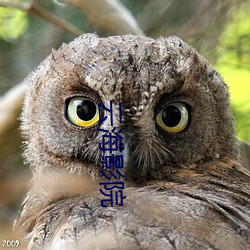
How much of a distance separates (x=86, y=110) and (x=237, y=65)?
1310 mm

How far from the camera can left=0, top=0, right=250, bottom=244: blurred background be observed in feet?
8.75

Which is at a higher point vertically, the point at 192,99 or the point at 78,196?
the point at 192,99

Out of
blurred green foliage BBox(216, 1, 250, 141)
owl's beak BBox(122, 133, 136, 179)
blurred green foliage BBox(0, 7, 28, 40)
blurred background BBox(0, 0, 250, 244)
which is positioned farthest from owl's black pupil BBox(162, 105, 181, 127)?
blurred green foliage BBox(0, 7, 28, 40)

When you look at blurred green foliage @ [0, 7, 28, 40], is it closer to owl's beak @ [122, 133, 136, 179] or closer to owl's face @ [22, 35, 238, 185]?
owl's face @ [22, 35, 238, 185]

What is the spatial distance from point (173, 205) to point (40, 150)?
651 mm

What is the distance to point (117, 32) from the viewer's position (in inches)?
110

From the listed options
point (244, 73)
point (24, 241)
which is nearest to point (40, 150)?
point (24, 241)

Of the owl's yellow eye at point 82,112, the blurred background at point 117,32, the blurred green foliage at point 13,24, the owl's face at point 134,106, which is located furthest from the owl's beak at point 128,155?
the blurred green foliage at point 13,24

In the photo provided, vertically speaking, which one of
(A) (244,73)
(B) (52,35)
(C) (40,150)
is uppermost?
(B) (52,35)

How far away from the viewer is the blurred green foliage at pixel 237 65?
294cm

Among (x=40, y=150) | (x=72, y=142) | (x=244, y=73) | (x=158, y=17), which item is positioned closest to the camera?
(x=72, y=142)

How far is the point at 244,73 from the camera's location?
3035 mm

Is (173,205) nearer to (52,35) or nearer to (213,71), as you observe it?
(213,71)

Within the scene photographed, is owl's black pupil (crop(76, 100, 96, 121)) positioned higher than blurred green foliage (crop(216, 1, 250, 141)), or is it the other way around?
blurred green foliage (crop(216, 1, 250, 141))
